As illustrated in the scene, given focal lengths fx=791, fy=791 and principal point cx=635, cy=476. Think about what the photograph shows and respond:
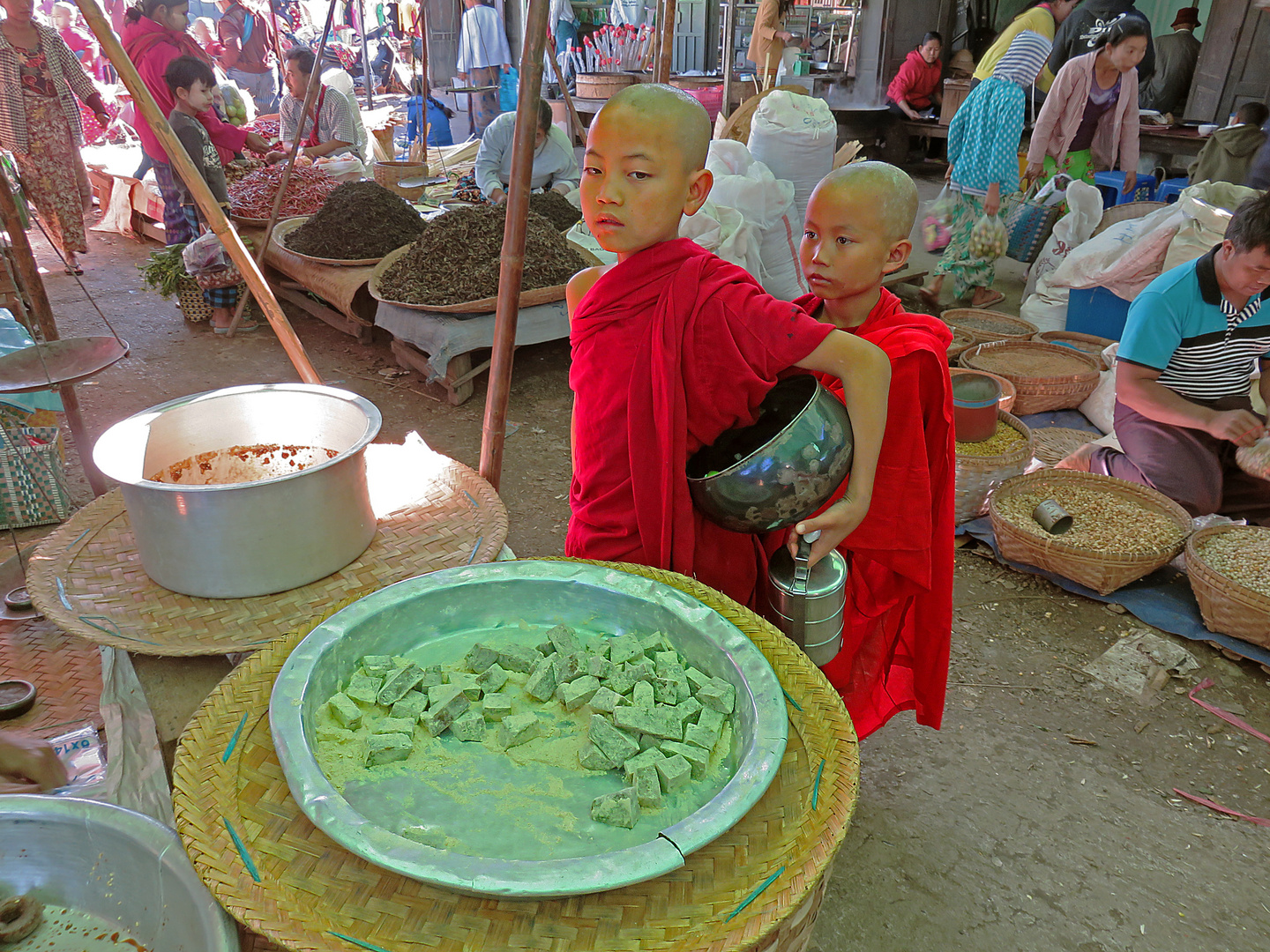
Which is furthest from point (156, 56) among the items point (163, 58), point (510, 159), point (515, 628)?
point (515, 628)

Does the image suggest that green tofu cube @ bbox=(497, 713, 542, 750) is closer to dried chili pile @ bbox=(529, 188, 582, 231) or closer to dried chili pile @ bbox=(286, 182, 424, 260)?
dried chili pile @ bbox=(286, 182, 424, 260)

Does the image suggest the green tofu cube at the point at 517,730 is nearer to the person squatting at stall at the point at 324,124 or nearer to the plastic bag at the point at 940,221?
the plastic bag at the point at 940,221

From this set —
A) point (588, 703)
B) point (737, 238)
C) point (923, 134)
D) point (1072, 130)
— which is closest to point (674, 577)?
point (588, 703)

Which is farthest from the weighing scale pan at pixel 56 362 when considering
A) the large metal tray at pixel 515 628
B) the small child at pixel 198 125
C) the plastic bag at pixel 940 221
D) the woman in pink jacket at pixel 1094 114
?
the woman in pink jacket at pixel 1094 114

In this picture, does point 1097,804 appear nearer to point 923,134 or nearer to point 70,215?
point 70,215

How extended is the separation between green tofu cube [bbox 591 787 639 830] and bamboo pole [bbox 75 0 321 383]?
140 centimetres

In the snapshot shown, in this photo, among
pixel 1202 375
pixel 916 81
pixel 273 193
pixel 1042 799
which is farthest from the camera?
pixel 916 81

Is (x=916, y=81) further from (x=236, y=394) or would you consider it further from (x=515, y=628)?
(x=515, y=628)

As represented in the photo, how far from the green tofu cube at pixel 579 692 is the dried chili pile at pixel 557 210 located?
169 inches

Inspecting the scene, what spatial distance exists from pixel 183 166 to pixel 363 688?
1.30 metres

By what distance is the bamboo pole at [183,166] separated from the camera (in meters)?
1.57

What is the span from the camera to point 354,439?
61.1 inches

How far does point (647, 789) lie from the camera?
0.95 metres

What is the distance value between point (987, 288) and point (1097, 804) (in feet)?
14.2
